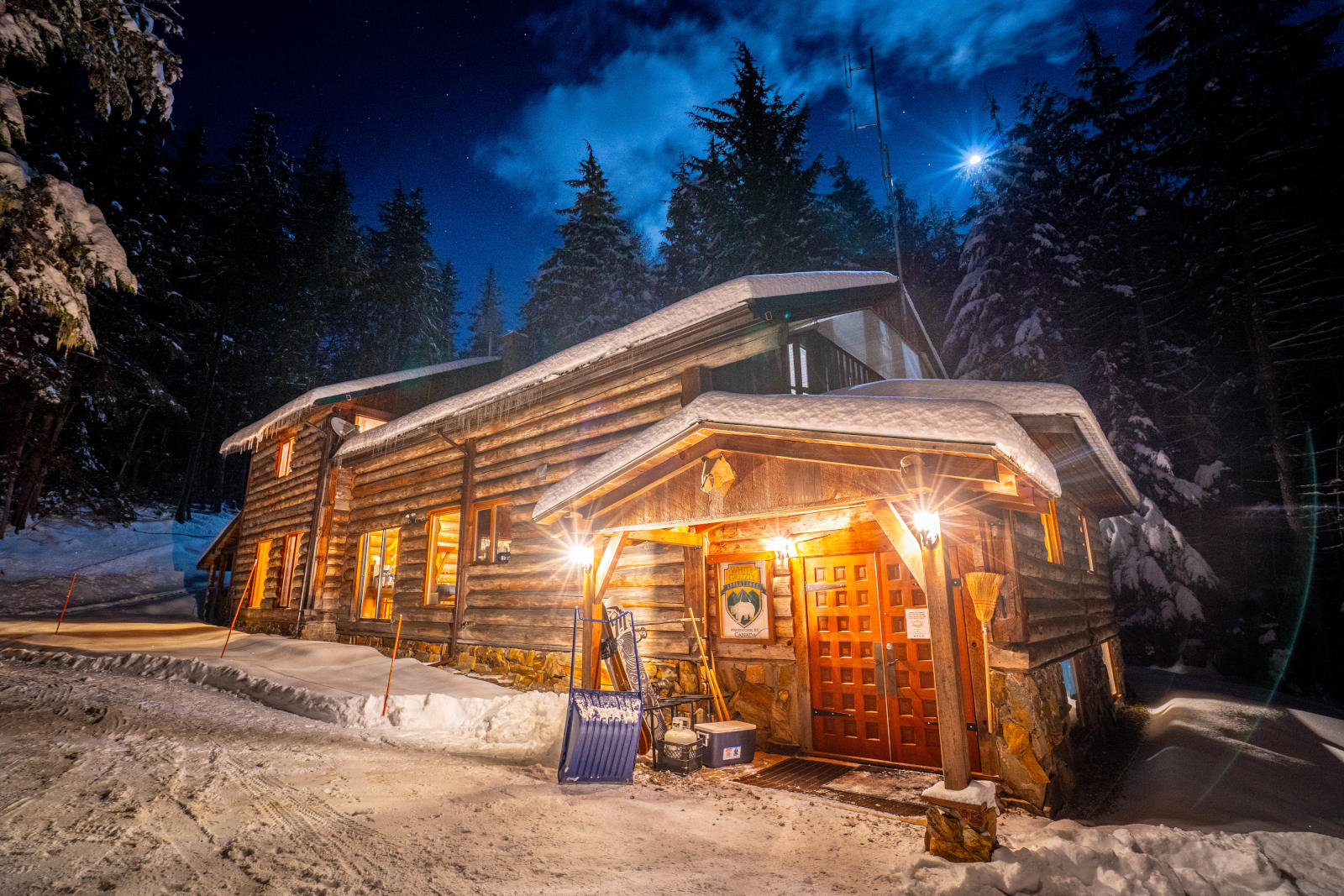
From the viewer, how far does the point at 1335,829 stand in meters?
4.84

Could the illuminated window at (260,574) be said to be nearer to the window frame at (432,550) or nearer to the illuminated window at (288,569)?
the illuminated window at (288,569)

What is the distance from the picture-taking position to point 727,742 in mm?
6645

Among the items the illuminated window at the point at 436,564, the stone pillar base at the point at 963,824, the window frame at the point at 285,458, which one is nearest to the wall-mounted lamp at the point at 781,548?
the stone pillar base at the point at 963,824

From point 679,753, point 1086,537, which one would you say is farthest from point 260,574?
point 1086,537

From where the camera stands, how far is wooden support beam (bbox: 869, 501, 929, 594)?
15.9 ft

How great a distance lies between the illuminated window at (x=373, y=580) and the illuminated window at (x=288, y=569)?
291 cm

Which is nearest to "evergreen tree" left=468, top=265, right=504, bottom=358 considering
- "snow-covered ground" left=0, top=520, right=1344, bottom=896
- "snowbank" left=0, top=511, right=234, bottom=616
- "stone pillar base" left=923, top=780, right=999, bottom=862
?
"snowbank" left=0, top=511, right=234, bottom=616

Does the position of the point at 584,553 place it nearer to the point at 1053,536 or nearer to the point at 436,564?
the point at 436,564

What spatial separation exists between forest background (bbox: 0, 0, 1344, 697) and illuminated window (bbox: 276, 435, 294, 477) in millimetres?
5374

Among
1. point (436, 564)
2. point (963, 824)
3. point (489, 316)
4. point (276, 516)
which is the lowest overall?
point (963, 824)

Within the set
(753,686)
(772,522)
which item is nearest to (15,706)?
(753,686)

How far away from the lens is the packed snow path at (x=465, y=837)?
11.1ft

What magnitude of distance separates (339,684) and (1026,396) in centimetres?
981

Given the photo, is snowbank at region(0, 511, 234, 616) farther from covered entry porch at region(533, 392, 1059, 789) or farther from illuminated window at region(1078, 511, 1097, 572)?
illuminated window at region(1078, 511, 1097, 572)
